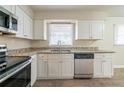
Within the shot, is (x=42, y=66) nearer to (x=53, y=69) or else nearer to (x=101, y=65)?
(x=53, y=69)

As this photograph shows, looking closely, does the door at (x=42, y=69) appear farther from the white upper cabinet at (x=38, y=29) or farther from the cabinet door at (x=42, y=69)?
the white upper cabinet at (x=38, y=29)

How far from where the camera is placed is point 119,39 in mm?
7516

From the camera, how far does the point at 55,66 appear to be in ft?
17.3

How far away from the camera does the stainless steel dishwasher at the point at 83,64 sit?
5.30 meters

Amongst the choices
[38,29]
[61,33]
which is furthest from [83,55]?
[38,29]

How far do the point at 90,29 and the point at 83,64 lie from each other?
1269 mm

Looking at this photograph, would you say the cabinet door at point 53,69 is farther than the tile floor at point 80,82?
Yes

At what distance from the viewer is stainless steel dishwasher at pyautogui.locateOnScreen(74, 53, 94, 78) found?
5305 mm

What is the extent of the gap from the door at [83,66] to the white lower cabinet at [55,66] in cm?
14

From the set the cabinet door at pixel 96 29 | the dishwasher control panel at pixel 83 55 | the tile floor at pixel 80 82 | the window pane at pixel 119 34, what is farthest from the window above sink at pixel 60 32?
the window pane at pixel 119 34

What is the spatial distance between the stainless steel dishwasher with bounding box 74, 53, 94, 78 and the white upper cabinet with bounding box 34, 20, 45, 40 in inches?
56.2

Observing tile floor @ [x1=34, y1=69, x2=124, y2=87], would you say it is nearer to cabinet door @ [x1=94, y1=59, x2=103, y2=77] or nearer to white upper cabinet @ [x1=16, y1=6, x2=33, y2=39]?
cabinet door @ [x1=94, y1=59, x2=103, y2=77]

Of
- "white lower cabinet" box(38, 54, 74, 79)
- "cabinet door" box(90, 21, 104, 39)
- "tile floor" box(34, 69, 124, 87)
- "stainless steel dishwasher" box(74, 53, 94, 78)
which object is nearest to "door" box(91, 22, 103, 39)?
"cabinet door" box(90, 21, 104, 39)
